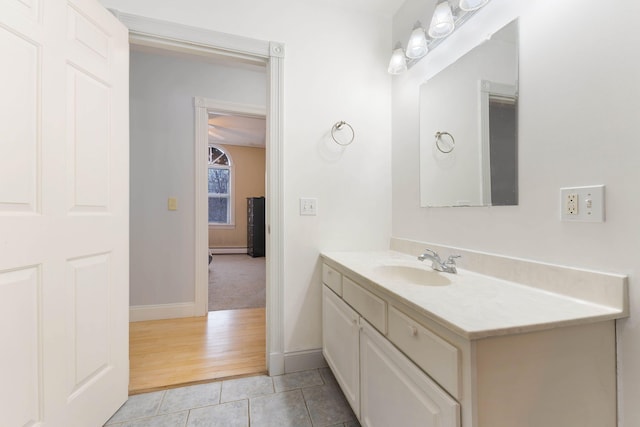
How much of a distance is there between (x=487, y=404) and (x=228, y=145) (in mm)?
6673

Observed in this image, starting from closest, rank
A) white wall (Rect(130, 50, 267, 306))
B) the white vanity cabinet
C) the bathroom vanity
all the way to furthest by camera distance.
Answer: the bathroom vanity < the white vanity cabinet < white wall (Rect(130, 50, 267, 306))

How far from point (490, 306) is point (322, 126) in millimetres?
1416

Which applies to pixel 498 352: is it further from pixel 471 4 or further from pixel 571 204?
pixel 471 4

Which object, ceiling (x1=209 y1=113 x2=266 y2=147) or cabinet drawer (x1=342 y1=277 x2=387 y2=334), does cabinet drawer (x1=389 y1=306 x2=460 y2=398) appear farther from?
ceiling (x1=209 y1=113 x2=266 y2=147)

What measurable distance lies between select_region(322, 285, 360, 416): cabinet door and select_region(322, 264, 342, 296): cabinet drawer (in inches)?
1.4

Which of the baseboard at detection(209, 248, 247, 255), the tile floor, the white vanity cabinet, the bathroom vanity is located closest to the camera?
the bathroom vanity

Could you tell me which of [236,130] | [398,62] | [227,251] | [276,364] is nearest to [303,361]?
[276,364]

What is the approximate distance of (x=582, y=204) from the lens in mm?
895

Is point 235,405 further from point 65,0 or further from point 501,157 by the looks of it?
point 65,0

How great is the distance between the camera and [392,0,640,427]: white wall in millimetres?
792

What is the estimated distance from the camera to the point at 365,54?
194 cm

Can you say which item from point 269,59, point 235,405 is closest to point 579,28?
point 269,59

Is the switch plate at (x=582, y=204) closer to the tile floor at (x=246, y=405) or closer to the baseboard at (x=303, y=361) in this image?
the tile floor at (x=246, y=405)

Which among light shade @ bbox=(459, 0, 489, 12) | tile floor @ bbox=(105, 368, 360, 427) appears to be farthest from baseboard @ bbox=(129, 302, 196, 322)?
light shade @ bbox=(459, 0, 489, 12)
